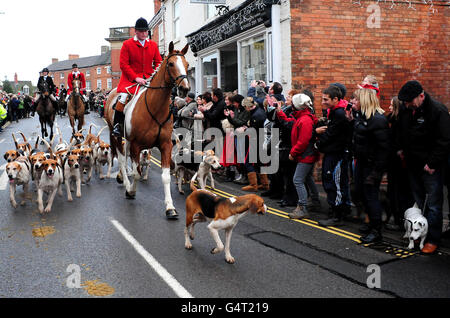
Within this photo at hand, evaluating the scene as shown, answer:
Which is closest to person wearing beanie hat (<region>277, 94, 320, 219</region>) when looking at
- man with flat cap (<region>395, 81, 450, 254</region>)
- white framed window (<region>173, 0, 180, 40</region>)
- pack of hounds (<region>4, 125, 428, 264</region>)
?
man with flat cap (<region>395, 81, 450, 254</region>)

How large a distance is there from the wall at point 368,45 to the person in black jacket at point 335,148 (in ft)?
14.6

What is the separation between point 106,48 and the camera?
8869 cm

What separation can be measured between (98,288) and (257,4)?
10197 millimetres

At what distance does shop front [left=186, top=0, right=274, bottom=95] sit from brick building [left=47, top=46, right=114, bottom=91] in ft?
201

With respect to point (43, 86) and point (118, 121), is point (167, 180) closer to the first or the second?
point (118, 121)

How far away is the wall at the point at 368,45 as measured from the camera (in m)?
10.9

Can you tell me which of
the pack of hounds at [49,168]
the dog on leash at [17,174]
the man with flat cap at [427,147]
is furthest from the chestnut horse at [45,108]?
the man with flat cap at [427,147]

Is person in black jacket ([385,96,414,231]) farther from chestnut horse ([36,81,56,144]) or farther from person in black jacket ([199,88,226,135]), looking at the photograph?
chestnut horse ([36,81,56,144])

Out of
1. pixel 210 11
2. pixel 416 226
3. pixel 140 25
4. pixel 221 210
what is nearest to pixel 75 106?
pixel 210 11

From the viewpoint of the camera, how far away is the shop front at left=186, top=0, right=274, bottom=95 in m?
12.1

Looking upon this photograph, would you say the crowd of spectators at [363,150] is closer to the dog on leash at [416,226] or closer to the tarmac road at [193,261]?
the dog on leash at [416,226]

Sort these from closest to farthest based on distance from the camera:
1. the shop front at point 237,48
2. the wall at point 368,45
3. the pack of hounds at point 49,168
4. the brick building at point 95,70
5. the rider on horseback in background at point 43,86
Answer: the pack of hounds at point 49,168
the wall at point 368,45
the shop front at point 237,48
the rider on horseback in background at point 43,86
the brick building at point 95,70

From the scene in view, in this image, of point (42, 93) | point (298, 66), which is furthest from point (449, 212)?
point (42, 93)

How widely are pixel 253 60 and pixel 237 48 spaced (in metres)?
1.81
